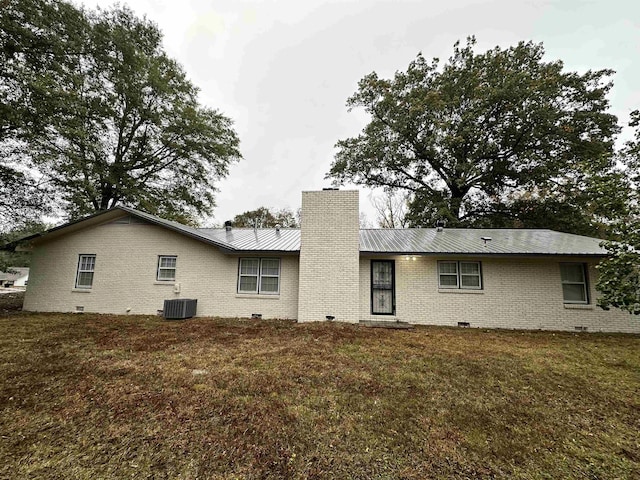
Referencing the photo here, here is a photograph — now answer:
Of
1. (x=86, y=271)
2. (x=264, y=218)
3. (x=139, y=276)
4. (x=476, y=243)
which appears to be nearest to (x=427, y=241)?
(x=476, y=243)

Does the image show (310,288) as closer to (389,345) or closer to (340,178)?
(389,345)

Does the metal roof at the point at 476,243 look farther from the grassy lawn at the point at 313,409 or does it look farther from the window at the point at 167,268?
the window at the point at 167,268

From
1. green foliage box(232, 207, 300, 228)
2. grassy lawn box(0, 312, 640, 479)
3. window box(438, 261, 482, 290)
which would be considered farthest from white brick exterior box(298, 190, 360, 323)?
green foliage box(232, 207, 300, 228)

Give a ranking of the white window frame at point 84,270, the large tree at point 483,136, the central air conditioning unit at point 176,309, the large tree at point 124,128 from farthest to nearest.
Answer: 1. the large tree at point 483,136
2. the large tree at point 124,128
3. the white window frame at point 84,270
4. the central air conditioning unit at point 176,309

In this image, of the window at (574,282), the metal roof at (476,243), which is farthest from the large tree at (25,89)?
the window at (574,282)

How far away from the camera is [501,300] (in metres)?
9.07

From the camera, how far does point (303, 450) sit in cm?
271

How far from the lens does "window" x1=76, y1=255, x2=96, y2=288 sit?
420 inches

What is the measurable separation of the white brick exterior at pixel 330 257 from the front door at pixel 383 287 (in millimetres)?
1074

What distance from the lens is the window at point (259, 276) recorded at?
1003cm

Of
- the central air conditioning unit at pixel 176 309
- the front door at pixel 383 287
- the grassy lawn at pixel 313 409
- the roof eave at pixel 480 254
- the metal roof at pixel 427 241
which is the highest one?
the metal roof at pixel 427 241

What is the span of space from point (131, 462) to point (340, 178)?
20.7m

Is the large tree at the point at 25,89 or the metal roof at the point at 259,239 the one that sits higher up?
the large tree at the point at 25,89

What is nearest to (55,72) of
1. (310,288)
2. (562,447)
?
(310,288)
